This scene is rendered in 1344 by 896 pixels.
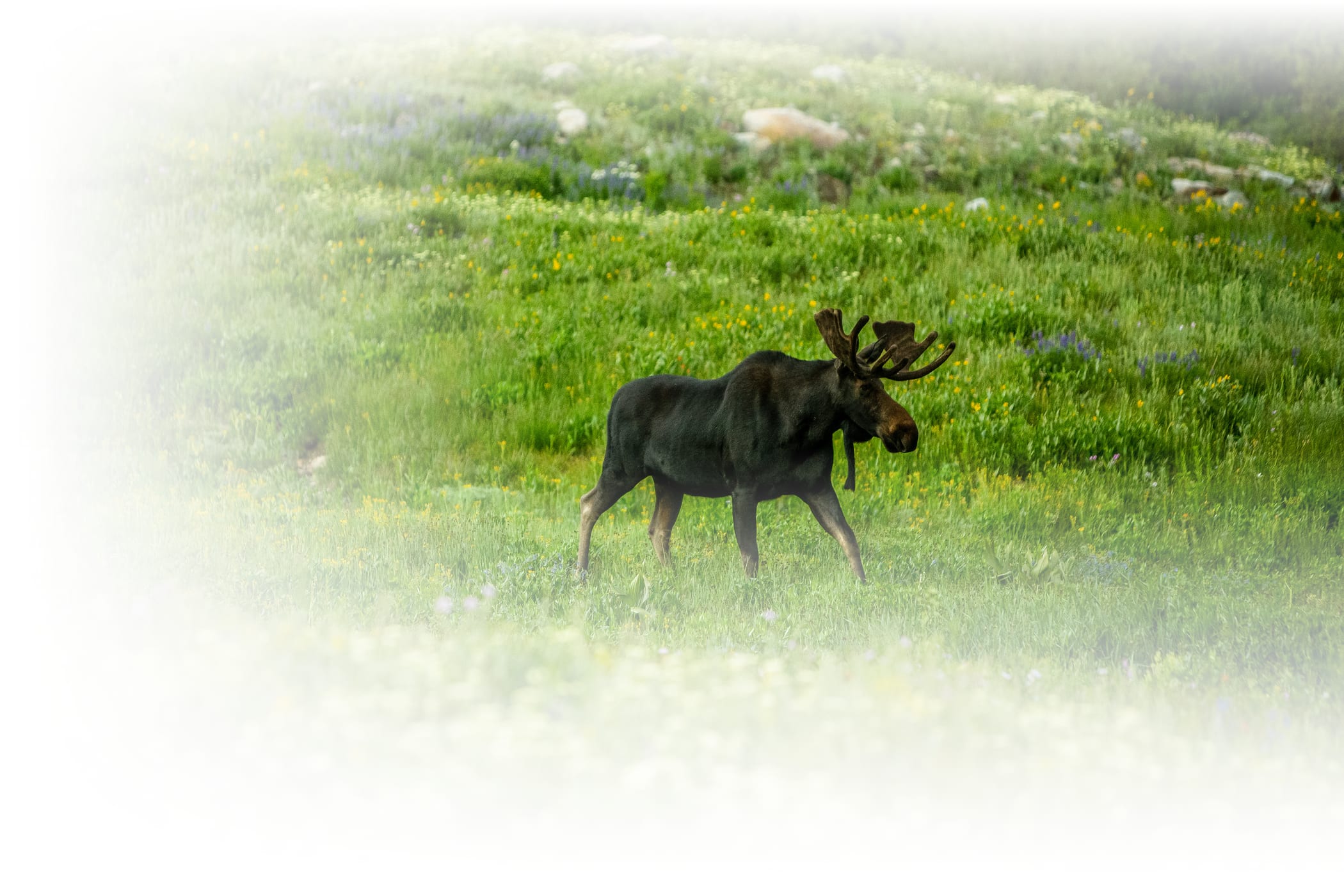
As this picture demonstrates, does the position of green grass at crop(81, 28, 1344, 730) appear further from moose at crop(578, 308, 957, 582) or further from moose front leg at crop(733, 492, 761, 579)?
moose at crop(578, 308, 957, 582)

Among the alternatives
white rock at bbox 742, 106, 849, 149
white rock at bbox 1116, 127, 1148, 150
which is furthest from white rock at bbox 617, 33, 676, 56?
white rock at bbox 1116, 127, 1148, 150

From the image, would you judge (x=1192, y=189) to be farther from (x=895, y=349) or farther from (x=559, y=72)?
(x=895, y=349)

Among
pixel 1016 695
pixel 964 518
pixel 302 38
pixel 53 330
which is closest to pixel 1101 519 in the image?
pixel 964 518

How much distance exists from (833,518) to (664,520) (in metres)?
A: 1.08

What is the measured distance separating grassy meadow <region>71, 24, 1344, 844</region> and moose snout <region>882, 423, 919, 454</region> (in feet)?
3.09

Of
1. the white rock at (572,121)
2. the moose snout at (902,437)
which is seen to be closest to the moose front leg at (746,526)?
the moose snout at (902,437)

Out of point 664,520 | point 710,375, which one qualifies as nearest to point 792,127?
point 710,375

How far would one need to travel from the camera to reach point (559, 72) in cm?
2364

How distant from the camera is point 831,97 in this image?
75.3 feet

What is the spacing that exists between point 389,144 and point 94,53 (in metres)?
7.24

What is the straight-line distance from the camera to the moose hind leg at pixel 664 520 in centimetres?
626

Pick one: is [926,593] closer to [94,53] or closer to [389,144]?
[389,144]

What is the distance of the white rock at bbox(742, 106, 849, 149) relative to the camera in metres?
19.3

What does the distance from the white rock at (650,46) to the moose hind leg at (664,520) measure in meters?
23.1
